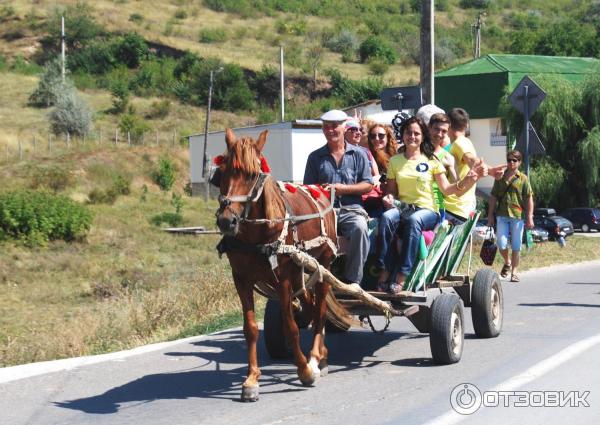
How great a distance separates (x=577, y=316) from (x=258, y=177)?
21.8 ft

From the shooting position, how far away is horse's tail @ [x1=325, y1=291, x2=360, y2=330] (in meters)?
9.72

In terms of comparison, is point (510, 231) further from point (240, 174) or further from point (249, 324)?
point (240, 174)

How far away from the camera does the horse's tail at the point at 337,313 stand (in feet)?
31.9

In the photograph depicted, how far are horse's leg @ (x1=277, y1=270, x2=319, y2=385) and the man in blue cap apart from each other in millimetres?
941

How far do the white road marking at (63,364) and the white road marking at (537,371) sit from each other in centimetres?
394

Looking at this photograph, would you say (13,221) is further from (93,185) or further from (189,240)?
(93,185)

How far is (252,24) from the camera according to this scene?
11925cm

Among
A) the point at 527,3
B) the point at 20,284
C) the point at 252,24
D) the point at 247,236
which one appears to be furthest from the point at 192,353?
the point at 527,3

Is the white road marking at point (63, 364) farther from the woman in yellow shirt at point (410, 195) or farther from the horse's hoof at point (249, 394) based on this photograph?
the woman in yellow shirt at point (410, 195)

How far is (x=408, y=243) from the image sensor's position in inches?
396

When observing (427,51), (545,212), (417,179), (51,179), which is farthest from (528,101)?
(51,179)

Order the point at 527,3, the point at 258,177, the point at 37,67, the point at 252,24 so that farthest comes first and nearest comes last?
the point at 527,3, the point at 252,24, the point at 37,67, the point at 258,177

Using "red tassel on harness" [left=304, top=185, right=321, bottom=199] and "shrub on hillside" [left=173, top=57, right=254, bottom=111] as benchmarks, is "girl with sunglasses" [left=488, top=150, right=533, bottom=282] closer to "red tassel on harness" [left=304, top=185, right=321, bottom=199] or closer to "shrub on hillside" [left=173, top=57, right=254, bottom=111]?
"red tassel on harness" [left=304, top=185, right=321, bottom=199]

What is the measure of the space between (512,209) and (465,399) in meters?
9.58
